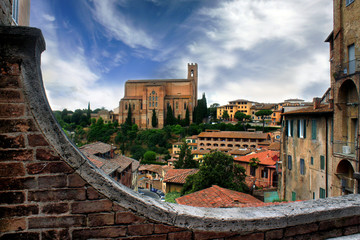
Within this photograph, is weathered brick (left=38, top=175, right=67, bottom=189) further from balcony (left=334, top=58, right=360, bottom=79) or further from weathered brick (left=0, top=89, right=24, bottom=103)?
balcony (left=334, top=58, right=360, bottom=79)

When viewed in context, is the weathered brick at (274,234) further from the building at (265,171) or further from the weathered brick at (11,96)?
the building at (265,171)

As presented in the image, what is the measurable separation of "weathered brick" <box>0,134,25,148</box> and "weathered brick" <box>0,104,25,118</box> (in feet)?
0.53

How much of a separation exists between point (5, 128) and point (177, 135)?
203 feet

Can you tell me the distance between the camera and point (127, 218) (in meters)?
1.91

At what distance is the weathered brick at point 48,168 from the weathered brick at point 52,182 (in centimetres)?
5

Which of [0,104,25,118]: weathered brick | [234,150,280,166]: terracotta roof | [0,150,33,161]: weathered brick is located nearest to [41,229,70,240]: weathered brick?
[0,150,33,161]: weathered brick

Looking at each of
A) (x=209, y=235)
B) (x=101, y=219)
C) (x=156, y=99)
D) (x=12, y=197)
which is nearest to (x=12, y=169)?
(x=12, y=197)

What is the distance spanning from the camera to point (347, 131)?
34.9 ft

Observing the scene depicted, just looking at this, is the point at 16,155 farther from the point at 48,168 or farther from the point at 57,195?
Result: the point at 57,195

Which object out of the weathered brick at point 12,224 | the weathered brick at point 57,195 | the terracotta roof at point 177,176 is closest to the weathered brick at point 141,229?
the weathered brick at point 57,195

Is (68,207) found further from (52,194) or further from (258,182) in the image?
(258,182)

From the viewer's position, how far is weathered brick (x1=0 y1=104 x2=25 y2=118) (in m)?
1.84

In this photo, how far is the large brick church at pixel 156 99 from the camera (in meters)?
76.5

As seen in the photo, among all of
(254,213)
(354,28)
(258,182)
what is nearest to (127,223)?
(254,213)
